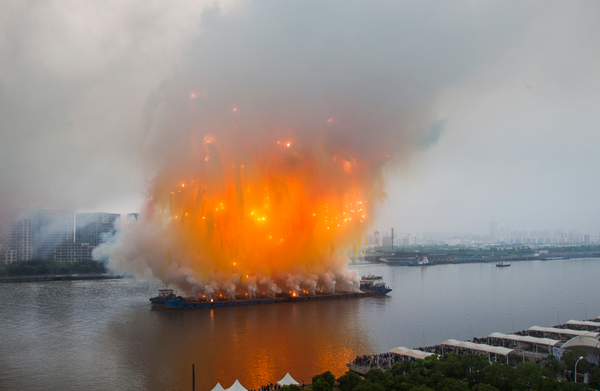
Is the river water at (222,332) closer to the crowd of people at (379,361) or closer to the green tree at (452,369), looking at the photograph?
the crowd of people at (379,361)

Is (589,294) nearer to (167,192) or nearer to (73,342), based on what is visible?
(167,192)

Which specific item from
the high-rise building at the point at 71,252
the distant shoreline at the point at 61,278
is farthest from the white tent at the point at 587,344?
the high-rise building at the point at 71,252

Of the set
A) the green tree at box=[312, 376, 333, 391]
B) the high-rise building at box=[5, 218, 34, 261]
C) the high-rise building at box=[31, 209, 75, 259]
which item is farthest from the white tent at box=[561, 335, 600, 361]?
the high-rise building at box=[31, 209, 75, 259]

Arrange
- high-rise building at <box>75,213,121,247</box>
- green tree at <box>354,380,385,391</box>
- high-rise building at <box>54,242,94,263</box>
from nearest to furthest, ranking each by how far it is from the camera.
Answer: green tree at <box>354,380,385,391</box>, high-rise building at <box>54,242,94,263</box>, high-rise building at <box>75,213,121,247</box>

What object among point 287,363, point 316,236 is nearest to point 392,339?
point 287,363

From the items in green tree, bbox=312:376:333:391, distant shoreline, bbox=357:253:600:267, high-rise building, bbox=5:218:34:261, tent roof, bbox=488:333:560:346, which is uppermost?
high-rise building, bbox=5:218:34:261

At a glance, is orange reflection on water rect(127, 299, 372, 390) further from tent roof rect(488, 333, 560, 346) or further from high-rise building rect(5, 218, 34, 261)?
high-rise building rect(5, 218, 34, 261)

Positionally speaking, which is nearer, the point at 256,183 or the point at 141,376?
the point at 141,376
